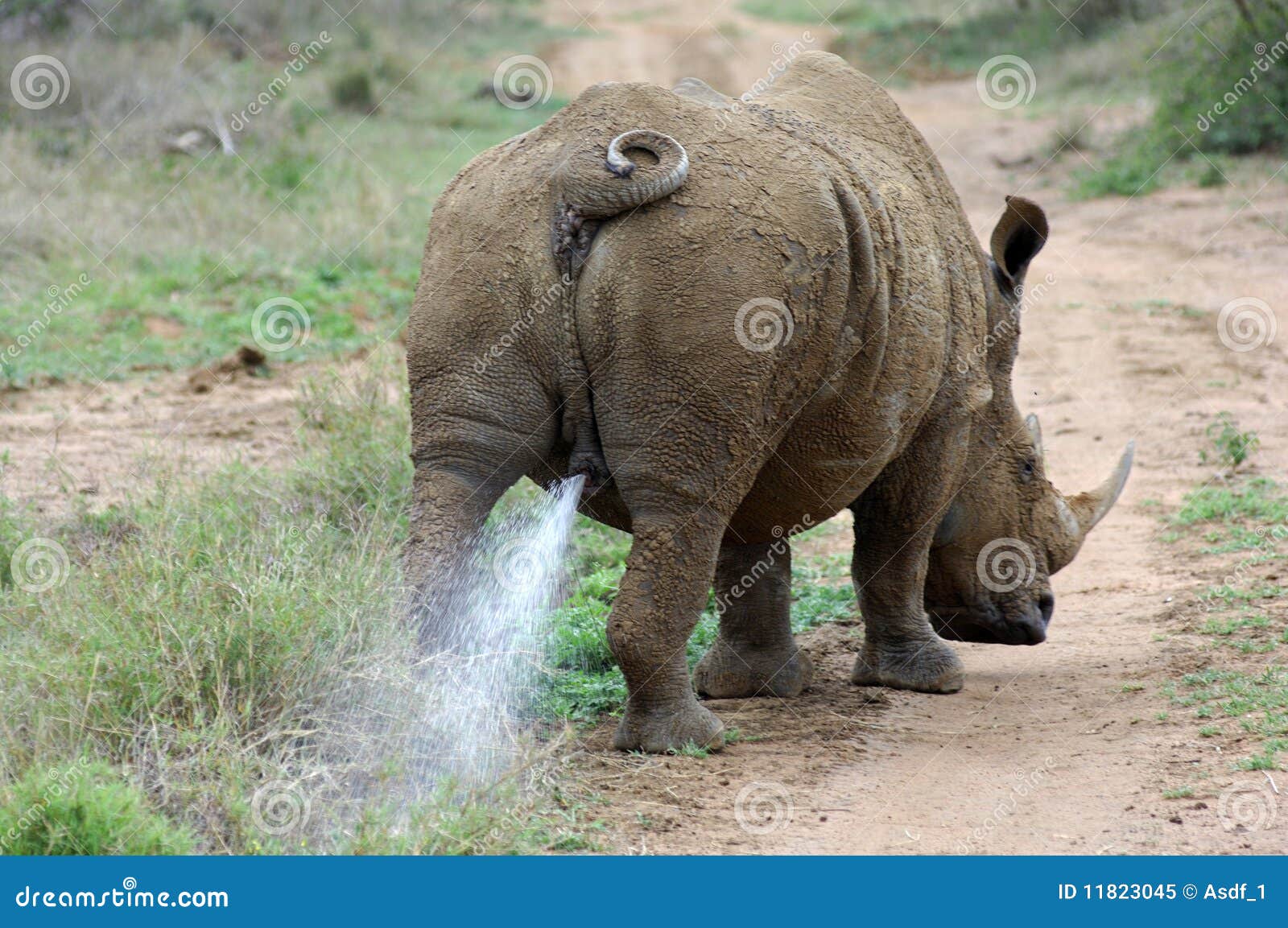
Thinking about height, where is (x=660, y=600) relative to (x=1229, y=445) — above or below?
below

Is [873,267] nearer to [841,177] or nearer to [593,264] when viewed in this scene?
[841,177]

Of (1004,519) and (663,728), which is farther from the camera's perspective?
(1004,519)

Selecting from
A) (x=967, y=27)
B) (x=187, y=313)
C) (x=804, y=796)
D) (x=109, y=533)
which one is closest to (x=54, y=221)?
(x=187, y=313)

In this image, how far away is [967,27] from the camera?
Answer: 30.4m

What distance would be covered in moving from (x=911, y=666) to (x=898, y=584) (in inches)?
15.4

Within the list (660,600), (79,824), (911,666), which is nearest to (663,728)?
(660,600)

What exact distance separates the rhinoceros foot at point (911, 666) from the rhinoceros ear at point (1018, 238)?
1610mm

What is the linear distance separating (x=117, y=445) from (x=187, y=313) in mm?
2747

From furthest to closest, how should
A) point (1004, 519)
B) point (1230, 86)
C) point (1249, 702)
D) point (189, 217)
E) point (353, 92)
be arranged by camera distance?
point (353, 92) → point (1230, 86) → point (189, 217) → point (1004, 519) → point (1249, 702)

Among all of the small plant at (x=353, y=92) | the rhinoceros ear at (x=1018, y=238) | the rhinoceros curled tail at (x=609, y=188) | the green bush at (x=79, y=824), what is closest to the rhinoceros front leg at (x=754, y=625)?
the rhinoceros ear at (x=1018, y=238)

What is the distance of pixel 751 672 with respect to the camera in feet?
21.6

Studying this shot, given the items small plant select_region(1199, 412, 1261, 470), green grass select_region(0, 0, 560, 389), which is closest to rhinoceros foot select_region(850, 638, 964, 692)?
small plant select_region(1199, 412, 1261, 470)

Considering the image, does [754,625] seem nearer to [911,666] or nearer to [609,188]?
[911,666]

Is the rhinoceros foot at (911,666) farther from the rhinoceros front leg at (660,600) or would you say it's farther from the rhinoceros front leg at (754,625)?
the rhinoceros front leg at (660,600)
